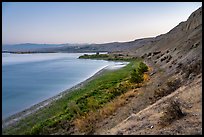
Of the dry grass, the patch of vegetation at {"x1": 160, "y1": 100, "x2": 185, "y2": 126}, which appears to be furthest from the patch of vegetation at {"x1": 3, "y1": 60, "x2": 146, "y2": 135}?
the patch of vegetation at {"x1": 160, "y1": 100, "x2": 185, "y2": 126}

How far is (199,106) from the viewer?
40.3ft

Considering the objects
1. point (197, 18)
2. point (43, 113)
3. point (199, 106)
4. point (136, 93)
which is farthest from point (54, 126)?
point (197, 18)

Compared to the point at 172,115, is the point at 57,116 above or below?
below

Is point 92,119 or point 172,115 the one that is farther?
point 92,119

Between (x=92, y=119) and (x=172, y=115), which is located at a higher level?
(x=172, y=115)

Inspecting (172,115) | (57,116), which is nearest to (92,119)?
(57,116)

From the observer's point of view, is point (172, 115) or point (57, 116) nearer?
point (172, 115)

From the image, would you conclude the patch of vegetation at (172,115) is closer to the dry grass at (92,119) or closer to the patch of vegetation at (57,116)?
the dry grass at (92,119)

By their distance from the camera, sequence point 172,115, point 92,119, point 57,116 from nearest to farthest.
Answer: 1. point 172,115
2. point 92,119
3. point 57,116

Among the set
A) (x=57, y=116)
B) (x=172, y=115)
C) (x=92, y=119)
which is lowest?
(x=57, y=116)

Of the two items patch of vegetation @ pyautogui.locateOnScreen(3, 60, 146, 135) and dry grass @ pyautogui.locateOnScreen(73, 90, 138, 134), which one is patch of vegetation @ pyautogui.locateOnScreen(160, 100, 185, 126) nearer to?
dry grass @ pyautogui.locateOnScreen(73, 90, 138, 134)

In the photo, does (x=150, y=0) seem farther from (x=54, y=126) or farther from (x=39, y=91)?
(x=39, y=91)

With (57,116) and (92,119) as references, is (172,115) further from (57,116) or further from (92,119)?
(57,116)

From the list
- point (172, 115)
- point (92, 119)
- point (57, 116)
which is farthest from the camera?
point (57, 116)
